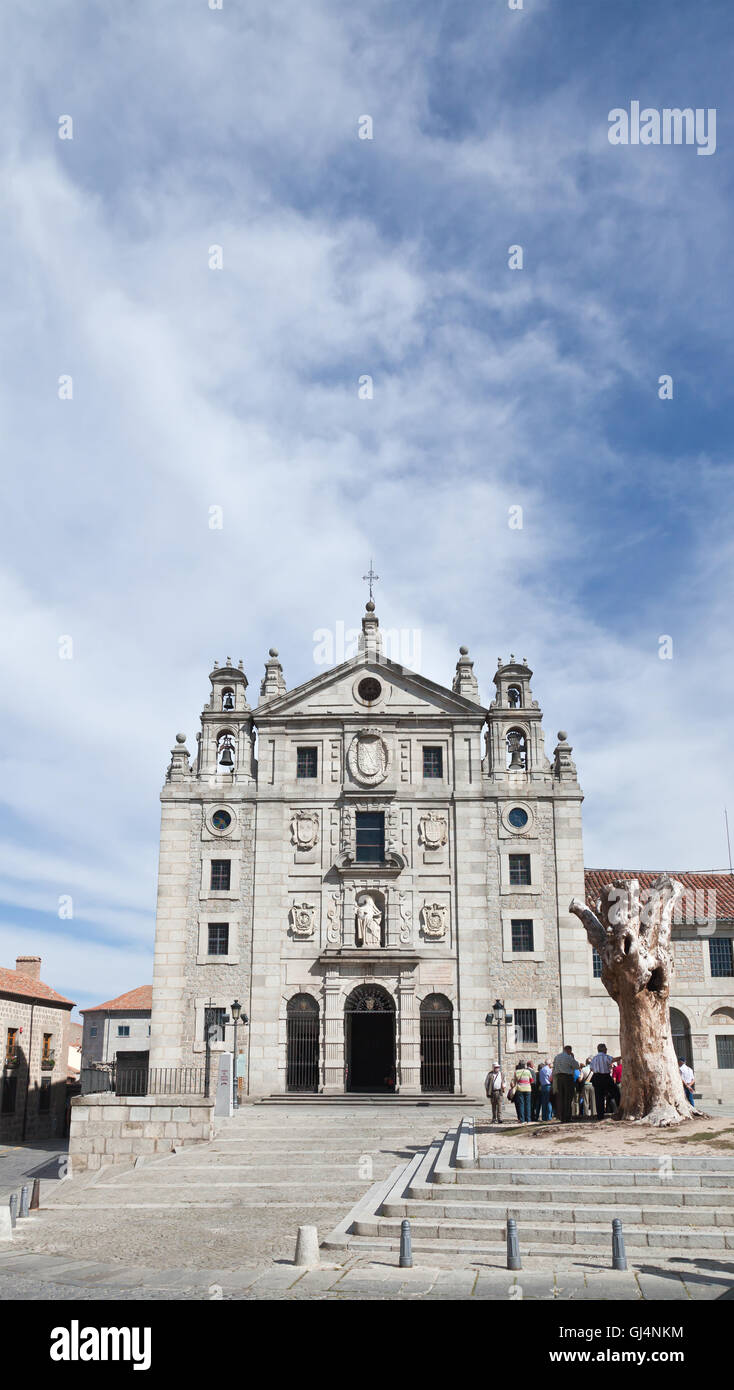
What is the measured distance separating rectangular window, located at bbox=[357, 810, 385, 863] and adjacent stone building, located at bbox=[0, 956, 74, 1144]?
1667cm

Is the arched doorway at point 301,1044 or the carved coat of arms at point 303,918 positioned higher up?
the carved coat of arms at point 303,918

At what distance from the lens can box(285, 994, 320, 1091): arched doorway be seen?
38.1 m

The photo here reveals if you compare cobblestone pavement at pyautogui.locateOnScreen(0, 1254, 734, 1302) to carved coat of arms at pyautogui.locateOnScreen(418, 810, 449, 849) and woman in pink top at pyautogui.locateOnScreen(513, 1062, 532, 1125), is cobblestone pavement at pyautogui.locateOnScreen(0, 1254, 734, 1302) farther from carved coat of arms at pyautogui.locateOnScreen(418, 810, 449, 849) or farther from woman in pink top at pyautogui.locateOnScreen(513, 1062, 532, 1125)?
carved coat of arms at pyautogui.locateOnScreen(418, 810, 449, 849)

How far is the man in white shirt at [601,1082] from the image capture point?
78.6 ft

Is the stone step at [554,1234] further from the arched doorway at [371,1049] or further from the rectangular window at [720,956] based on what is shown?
the rectangular window at [720,956]

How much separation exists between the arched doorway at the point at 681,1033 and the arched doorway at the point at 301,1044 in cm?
1317

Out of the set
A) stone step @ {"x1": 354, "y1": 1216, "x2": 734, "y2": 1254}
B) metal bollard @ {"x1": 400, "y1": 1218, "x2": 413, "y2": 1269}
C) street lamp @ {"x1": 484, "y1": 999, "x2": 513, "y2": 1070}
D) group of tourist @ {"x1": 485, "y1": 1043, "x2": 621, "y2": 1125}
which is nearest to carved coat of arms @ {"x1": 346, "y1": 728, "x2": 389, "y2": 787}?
street lamp @ {"x1": 484, "y1": 999, "x2": 513, "y2": 1070}

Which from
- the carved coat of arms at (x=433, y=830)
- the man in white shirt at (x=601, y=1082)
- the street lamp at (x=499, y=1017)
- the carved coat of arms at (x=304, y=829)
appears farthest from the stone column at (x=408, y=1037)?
the man in white shirt at (x=601, y=1082)

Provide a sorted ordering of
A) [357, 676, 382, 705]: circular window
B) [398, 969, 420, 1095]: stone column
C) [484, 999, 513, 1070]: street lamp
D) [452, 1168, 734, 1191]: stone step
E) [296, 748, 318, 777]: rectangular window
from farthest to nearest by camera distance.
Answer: [357, 676, 382, 705]: circular window → [296, 748, 318, 777]: rectangular window → [398, 969, 420, 1095]: stone column → [484, 999, 513, 1070]: street lamp → [452, 1168, 734, 1191]: stone step

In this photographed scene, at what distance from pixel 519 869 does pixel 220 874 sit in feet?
37.5

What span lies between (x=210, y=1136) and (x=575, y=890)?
58.6 ft

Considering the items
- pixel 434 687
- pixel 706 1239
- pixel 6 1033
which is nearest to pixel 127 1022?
pixel 6 1033

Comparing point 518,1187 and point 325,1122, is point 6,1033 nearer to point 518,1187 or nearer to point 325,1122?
point 325,1122

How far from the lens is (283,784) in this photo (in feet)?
136
